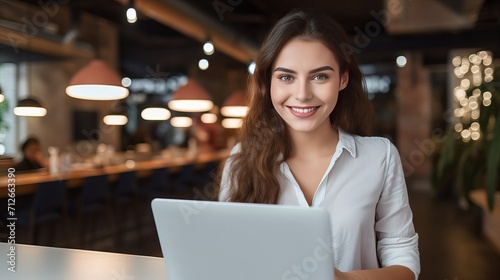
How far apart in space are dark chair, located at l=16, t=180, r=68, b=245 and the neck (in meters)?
4.29

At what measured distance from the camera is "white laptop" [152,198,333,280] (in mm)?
808

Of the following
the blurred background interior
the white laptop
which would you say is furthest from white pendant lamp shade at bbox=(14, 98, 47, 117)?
the white laptop

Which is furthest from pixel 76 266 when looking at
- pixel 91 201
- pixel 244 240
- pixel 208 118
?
pixel 208 118

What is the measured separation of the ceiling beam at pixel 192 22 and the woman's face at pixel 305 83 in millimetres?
4333

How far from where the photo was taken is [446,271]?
4.60 m

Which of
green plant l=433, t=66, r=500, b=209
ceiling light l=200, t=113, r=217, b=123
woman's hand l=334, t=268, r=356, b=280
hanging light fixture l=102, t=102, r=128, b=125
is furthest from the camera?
ceiling light l=200, t=113, r=217, b=123

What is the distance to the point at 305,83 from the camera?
47.8 inches

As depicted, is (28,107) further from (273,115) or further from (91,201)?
(273,115)

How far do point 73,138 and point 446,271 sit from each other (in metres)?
7.79

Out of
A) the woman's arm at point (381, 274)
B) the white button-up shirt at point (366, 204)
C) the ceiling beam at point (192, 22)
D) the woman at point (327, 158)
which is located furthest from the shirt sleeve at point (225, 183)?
the ceiling beam at point (192, 22)

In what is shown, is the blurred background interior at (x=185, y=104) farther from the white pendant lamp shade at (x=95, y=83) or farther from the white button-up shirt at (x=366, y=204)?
the white button-up shirt at (x=366, y=204)

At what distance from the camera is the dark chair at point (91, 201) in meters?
5.84

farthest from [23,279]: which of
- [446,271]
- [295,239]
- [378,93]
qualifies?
[378,93]

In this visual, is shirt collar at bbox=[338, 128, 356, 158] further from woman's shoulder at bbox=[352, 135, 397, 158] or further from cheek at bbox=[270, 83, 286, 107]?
cheek at bbox=[270, 83, 286, 107]
